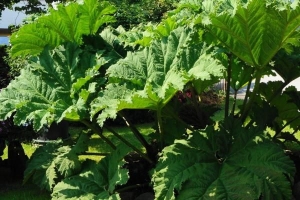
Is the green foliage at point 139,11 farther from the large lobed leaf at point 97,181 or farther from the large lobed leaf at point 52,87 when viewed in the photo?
the large lobed leaf at point 97,181

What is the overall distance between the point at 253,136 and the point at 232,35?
670mm

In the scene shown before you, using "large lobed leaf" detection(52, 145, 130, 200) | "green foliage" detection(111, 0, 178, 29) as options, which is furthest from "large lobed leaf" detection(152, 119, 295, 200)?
"green foliage" detection(111, 0, 178, 29)

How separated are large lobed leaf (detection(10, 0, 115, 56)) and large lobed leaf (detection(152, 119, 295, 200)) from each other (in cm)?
130

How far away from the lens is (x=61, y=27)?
386 cm

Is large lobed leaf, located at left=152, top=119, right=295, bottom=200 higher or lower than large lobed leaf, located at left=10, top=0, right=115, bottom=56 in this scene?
lower

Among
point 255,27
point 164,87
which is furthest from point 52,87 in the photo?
point 255,27

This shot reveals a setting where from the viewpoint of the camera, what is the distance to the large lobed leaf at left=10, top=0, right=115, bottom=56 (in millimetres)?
3791

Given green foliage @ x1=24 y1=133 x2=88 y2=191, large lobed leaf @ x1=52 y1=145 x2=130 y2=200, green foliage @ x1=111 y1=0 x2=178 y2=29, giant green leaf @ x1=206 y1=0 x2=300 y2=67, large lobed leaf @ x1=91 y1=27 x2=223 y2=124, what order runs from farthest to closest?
green foliage @ x1=111 y1=0 x2=178 y2=29, green foliage @ x1=24 y1=133 x2=88 y2=191, large lobed leaf @ x1=52 y1=145 x2=130 y2=200, giant green leaf @ x1=206 y1=0 x2=300 y2=67, large lobed leaf @ x1=91 y1=27 x2=223 y2=124

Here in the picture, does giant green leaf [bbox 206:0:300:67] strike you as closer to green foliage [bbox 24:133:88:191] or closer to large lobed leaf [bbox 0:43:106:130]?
large lobed leaf [bbox 0:43:106:130]

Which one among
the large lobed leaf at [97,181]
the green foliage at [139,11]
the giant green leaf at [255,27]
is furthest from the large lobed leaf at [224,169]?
the green foliage at [139,11]

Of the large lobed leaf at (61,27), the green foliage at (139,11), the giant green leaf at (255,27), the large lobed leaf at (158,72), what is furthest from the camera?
the green foliage at (139,11)

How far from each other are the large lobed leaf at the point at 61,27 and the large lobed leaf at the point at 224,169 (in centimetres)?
130

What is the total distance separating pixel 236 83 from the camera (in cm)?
428

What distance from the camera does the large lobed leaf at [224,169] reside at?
2.94 metres
